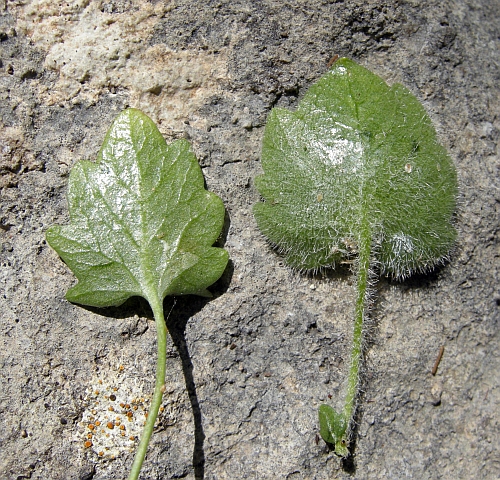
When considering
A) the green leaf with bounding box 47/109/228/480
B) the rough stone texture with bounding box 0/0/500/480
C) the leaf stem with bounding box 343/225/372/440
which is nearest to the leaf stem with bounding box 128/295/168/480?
the green leaf with bounding box 47/109/228/480

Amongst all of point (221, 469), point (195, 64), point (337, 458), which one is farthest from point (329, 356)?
point (195, 64)

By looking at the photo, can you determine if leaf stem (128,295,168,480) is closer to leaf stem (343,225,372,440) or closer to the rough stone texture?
the rough stone texture

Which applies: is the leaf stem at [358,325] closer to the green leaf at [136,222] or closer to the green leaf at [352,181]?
the green leaf at [352,181]

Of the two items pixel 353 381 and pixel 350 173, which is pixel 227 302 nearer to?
pixel 353 381

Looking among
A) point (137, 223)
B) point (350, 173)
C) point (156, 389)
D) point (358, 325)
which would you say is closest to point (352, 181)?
point (350, 173)

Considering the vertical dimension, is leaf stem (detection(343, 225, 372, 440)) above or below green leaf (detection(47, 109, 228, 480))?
below
